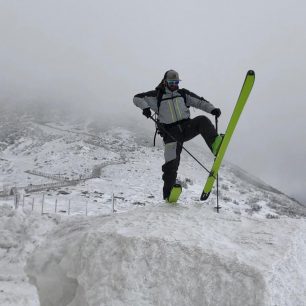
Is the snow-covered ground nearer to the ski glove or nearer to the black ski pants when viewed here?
the black ski pants

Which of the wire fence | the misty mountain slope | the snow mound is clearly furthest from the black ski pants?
the misty mountain slope

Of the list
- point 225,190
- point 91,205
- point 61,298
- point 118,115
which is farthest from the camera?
point 118,115

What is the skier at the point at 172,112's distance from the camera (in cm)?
642

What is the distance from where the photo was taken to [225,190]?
2994 cm

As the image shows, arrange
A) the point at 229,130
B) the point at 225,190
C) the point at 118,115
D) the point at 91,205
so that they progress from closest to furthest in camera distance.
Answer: the point at 229,130, the point at 91,205, the point at 225,190, the point at 118,115

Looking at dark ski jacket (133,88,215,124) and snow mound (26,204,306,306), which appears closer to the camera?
snow mound (26,204,306,306)

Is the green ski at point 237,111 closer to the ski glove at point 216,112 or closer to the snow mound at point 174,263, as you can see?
the ski glove at point 216,112

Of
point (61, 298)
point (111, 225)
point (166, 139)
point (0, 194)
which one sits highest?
point (166, 139)

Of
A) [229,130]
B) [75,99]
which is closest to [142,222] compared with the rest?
[229,130]

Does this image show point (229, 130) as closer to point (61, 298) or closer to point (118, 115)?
point (61, 298)

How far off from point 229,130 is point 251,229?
190 centimetres

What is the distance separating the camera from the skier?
6.42 metres

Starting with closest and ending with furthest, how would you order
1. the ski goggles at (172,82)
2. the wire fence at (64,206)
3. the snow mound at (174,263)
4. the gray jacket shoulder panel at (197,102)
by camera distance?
the snow mound at (174,263) < the ski goggles at (172,82) < the gray jacket shoulder panel at (197,102) < the wire fence at (64,206)

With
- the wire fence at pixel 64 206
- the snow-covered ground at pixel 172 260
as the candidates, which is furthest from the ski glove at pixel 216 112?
the wire fence at pixel 64 206
